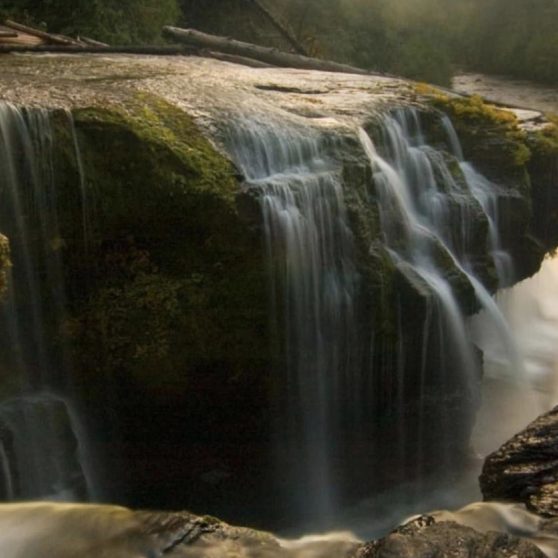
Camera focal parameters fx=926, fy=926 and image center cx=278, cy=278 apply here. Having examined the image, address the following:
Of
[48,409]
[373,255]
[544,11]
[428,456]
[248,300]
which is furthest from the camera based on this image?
[544,11]

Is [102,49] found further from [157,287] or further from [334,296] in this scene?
[334,296]

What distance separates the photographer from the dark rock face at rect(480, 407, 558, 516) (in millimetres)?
5273

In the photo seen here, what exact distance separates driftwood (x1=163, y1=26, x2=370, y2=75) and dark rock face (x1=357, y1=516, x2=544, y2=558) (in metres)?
11.0

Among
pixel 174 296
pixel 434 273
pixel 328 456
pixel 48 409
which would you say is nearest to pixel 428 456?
pixel 328 456

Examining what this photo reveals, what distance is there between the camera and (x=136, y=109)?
811 centimetres

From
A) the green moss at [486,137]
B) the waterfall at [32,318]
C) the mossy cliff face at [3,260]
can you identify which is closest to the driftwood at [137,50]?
the green moss at [486,137]

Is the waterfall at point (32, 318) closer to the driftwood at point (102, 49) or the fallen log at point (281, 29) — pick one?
the driftwood at point (102, 49)

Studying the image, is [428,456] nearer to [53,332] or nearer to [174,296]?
[174,296]

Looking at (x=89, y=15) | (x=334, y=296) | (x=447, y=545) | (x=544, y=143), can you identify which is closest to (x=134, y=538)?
(x=447, y=545)

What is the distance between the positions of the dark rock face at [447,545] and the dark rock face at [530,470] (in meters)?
0.81

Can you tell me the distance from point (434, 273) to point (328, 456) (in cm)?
209

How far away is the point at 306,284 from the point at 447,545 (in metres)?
Answer: 4.30

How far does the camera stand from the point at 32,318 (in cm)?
742

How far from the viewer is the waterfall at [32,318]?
23.7ft
